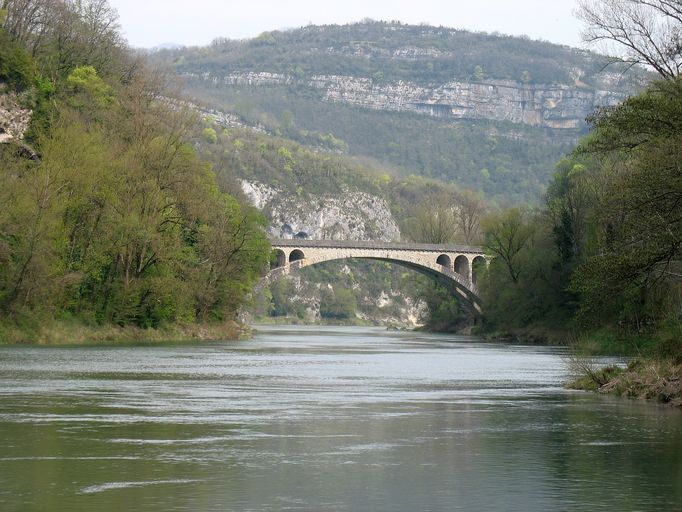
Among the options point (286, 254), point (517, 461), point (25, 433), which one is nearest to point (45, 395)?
point (25, 433)

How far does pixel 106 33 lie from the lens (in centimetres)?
10212

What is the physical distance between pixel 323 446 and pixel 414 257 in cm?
11300

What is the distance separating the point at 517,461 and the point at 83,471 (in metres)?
7.57

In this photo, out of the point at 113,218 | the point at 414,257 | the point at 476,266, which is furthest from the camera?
the point at 476,266

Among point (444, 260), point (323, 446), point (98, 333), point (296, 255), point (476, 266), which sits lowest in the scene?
point (98, 333)

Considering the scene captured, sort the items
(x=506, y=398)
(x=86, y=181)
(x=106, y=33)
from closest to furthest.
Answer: (x=506, y=398)
(x=86, y=181)
(x=106, y=33)

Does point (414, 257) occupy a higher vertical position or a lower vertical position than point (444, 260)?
higher

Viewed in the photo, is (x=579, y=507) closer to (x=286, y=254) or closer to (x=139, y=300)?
(x=139, y=300)

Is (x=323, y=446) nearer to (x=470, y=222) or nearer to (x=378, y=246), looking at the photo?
(x=378, y=246)

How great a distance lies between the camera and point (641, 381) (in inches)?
1380

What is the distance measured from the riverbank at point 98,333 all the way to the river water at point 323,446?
77.6 ft

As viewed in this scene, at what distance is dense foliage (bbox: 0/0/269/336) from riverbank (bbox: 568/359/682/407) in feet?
113

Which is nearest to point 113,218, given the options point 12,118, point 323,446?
point 12,118

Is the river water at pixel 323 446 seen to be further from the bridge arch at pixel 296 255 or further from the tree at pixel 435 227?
the tree at pixel 435 227
